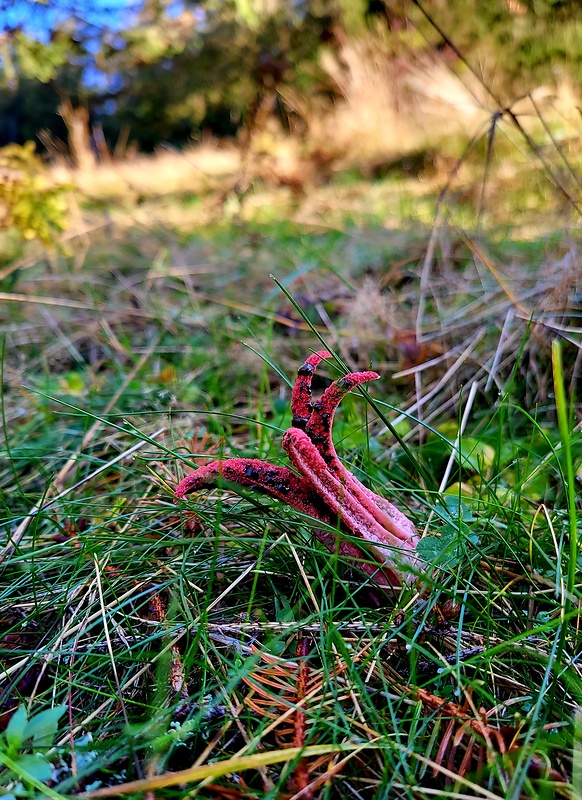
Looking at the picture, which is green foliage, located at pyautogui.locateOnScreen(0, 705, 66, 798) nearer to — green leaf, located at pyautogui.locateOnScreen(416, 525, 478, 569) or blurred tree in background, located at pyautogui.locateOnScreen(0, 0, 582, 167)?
green leaf, located at pyautogui.locateOnScreen(416, 525, 478, 569)

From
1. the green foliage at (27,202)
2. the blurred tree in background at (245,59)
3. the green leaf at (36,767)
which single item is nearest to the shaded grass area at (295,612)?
the green leaf at (36,767)

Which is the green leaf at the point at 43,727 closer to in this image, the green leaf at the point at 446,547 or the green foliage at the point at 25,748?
the green foliage at the point at 25,748

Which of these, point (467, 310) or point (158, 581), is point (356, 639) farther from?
point (467, 310)

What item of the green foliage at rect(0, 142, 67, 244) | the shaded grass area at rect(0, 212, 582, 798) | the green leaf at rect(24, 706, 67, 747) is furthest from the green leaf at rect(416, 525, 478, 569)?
the green foliage at rect(0, 142, 67, 244)

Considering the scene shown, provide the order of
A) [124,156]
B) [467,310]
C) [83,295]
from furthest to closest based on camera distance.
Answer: [124,156]
[83,295]
[467,310]

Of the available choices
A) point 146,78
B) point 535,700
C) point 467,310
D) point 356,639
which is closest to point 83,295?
point 467,310

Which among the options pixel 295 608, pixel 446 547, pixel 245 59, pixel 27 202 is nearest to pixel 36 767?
pixel 295 608

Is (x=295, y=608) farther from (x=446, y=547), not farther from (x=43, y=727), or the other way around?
(x=43, y=727)
